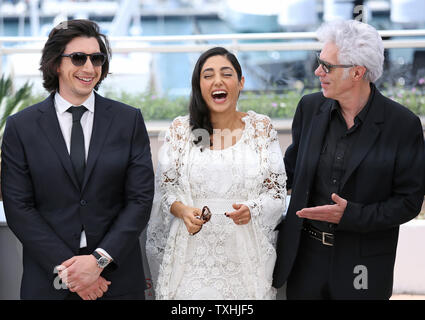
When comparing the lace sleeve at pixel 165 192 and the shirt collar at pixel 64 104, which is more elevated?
the shirt collar at pixel 64 104

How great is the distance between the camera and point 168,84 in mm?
8195

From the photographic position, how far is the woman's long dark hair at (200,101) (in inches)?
Result: 124

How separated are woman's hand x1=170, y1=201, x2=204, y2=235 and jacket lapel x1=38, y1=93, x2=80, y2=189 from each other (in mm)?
475

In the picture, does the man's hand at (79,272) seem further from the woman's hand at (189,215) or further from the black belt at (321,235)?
the black belt at (321,235)

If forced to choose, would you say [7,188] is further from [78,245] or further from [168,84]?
[168,84]

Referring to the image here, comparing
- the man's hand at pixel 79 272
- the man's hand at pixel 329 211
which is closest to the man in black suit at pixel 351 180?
the man's hand at pixel 329 211

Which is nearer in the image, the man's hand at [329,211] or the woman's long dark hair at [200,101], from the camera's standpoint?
the man's hand at [329,211]

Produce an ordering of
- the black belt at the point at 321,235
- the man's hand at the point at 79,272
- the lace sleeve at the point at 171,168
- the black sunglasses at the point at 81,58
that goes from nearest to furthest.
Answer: the man's hand at the point at 79,272, the black sunglasses at the point at 81,58, the black belt at the point at 321,235, the lace sleeve at the point at 171,168

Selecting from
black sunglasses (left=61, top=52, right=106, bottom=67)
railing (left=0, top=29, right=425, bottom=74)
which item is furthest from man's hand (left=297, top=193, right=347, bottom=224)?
railing (left=0, top=29, right=425, bottom=74)

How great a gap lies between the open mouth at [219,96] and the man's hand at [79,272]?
0.94 metres

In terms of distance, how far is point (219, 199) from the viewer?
121 inches

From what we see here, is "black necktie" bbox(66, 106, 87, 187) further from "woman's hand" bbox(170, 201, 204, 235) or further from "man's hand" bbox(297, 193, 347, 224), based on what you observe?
"man's hand" bbox(297, 193, 347, 224)

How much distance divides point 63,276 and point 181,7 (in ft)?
117

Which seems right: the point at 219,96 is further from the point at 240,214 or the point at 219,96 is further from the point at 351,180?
the point at 351,180
